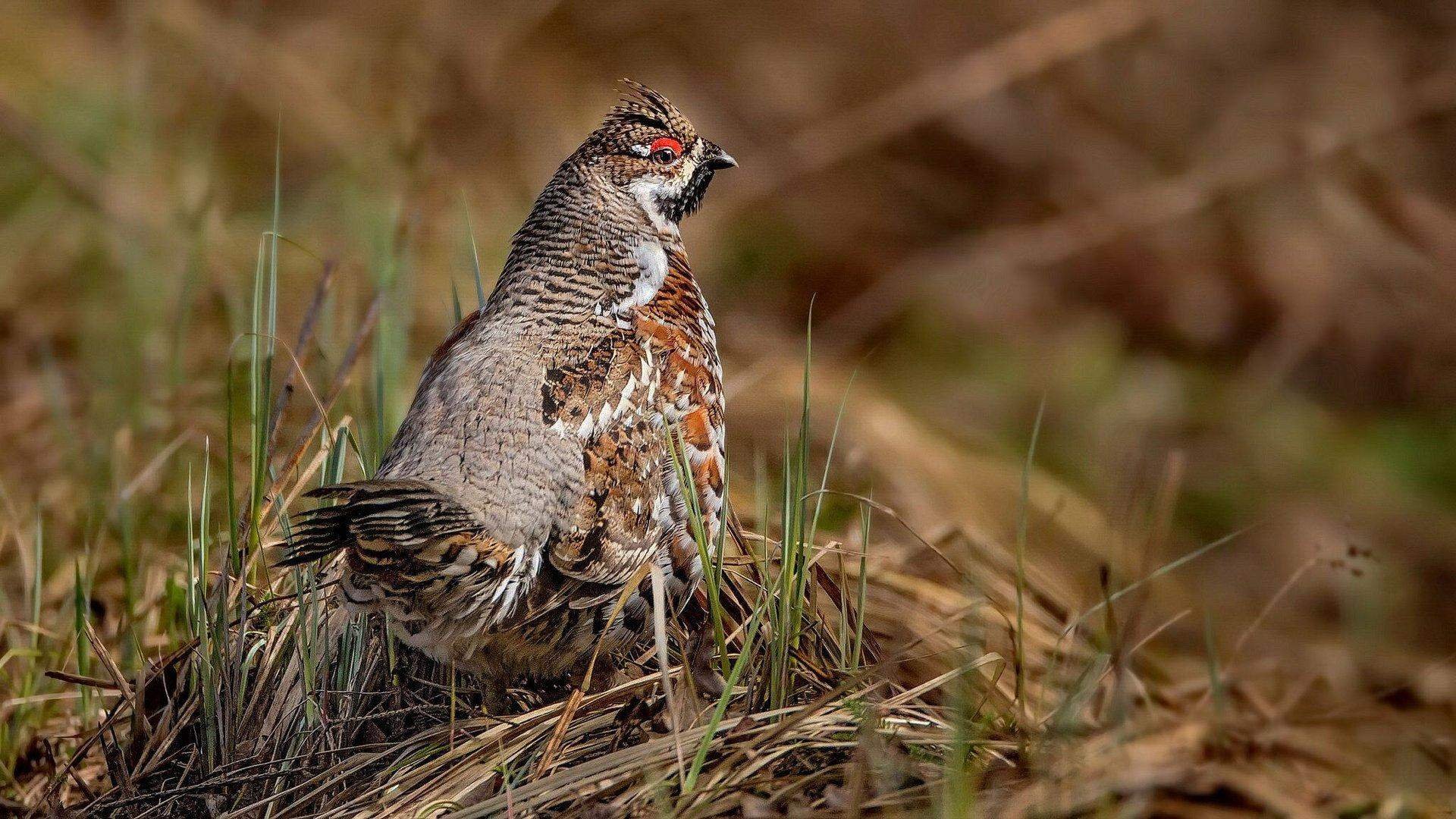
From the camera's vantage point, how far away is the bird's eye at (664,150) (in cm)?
355

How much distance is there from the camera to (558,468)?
9.68 ft

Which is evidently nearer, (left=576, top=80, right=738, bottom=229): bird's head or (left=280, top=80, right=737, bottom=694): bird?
(left=280, top=80, right=737, bottom=694): bird

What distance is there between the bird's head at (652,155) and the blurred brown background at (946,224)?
1.89 metres

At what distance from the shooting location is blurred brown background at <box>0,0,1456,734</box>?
257 inches

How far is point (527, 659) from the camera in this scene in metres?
3.01

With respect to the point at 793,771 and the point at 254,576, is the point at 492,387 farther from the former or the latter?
the point at 793,771

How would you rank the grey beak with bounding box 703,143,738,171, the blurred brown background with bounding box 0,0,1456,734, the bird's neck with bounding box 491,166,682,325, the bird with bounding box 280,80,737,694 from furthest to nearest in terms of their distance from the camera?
the blurred brown background with bounding box 0,0,1456,734 → the grey beak with bounding box 703,143,738,171 → the bird's neck with bounding box 491,166,682,325 → the bird with bounding box 280,80,737,694

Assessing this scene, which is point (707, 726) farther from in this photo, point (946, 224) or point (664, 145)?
point (946, 224)

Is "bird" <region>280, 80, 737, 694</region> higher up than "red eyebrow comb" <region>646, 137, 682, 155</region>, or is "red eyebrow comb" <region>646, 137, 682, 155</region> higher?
"red eyebrow comb" <region>646, 137, 682, 155</region>

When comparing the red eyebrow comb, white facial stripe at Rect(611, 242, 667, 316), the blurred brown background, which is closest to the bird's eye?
the red eyebrow comb

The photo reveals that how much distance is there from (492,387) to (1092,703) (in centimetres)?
166

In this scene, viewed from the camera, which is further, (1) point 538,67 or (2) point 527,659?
(1) point 538,67

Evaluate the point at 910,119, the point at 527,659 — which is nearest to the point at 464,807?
the point at 527,659

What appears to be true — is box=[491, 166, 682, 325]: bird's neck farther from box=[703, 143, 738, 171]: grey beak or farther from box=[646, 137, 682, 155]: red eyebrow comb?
box=[703, 143, 738, 171]: grey beak
